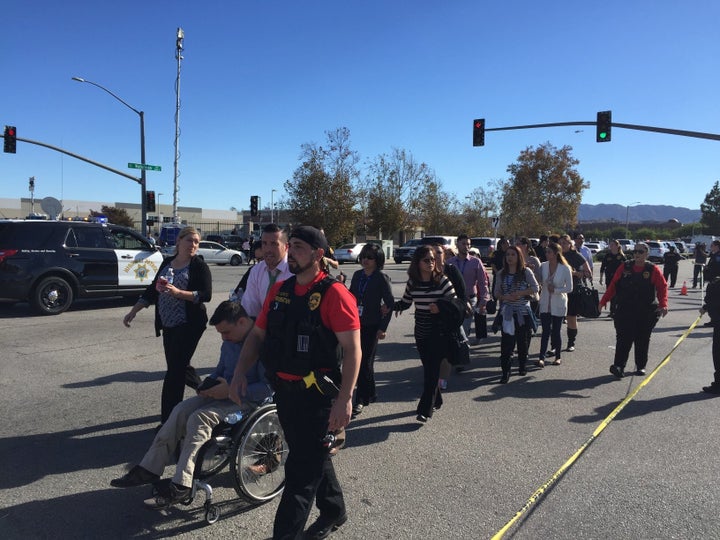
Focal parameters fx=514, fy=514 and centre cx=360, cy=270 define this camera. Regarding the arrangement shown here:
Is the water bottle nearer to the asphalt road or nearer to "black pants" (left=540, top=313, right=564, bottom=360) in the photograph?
the asphalt road

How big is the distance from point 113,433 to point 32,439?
64 cm

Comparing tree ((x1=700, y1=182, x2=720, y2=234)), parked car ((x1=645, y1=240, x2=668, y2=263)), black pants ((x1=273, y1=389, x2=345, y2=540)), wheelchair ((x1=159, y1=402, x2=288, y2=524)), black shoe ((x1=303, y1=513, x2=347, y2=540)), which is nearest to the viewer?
black pants ((x1=273, y1=389, x2=345, y2=540))

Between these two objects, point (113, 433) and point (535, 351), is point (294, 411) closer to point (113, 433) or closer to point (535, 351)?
point (113, 433)

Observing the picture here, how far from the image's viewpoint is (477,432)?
482cm

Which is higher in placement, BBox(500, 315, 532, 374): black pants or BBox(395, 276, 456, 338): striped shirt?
BBox(395, 276, 456, 338): striped shirt

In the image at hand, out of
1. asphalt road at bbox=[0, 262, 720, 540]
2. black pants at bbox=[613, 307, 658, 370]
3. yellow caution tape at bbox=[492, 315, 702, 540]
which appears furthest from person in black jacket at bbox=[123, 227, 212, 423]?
black pants at bbox=[613, 307, 658, 370]

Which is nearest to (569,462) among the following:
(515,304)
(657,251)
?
(515,304)

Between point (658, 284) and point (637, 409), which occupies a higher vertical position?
point (658, 284)

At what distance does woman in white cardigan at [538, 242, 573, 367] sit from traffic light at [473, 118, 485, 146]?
562 inches

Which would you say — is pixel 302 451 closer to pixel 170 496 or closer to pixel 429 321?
pixel 170 496

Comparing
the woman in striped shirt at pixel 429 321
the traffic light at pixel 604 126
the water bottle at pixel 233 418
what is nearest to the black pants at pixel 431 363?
the woman in striped shirt at pixel 429 321

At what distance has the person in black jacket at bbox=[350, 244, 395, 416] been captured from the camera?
210 inches

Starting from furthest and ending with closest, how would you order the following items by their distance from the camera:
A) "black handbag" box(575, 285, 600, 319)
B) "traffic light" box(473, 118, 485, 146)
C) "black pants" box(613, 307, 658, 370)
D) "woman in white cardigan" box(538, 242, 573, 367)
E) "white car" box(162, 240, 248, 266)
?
"white car" box(162, 240, 248, 266), "traffic light" box(473, 118, 485, 146), "black handbag" box(575, 285, 600, 319), "woman in white cardigan" box(538, 242, 573, 367), "black pants" box(613, 307, 658, 370)

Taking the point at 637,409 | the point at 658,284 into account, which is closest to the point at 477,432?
the point at 637,409
